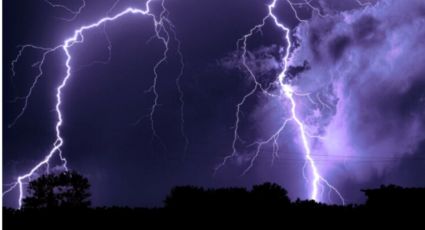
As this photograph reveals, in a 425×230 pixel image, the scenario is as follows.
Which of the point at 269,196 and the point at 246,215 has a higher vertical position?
the point at 269,196

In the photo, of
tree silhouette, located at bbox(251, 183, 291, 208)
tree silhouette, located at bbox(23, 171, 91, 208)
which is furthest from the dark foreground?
tree silhouette, located at bbox(23, 171, 91, 208)

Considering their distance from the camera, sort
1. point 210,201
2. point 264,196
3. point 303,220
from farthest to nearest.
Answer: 1. point 264,196
2. point 210,201
3. point 303,220

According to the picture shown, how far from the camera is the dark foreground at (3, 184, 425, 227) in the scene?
927cm

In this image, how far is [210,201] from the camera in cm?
1184

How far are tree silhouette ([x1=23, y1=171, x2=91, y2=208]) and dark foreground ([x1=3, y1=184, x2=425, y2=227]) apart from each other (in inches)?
451

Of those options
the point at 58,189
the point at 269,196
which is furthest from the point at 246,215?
the point at 58,189

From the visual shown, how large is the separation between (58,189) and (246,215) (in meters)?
14.0

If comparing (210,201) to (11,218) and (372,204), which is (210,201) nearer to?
(372,204)

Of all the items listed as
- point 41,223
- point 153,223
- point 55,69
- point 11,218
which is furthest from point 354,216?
point 55,69

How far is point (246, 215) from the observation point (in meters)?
10.6

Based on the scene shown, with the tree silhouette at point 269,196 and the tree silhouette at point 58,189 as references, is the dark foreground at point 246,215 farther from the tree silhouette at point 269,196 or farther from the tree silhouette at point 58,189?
the tree silhouette at point 58,189

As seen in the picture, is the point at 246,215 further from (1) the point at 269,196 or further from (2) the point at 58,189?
(2) the point at 58,189

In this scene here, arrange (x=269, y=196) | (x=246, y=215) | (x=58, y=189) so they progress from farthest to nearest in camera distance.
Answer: (x=58, y=189) → (x=269, y=196) → (x=246, y=215)

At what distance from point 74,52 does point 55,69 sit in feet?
13.0
